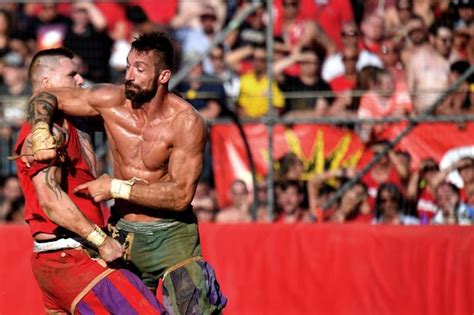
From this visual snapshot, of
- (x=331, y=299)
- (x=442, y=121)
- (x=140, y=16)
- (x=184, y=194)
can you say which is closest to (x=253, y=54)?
(x=140, y=16)

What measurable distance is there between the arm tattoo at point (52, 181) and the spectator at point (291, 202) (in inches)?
198

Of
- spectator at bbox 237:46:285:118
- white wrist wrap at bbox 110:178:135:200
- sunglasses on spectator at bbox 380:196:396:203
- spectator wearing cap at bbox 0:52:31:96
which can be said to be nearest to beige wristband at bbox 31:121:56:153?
white wrist wrap at bbox 110:178:135:200

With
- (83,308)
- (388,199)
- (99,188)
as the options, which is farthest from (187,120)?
(388,199)

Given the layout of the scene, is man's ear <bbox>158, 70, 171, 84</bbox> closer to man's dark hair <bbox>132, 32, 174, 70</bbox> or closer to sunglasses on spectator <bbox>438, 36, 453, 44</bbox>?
man's dark hair <bbox>132, 32, 174, 70</bbox>

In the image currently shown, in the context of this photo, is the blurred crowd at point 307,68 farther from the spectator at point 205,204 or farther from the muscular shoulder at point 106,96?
the muscular shoulder at point 106,96

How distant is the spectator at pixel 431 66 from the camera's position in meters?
11.4

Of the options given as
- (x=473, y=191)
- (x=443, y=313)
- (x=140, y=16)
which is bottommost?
(x=443, y=313)

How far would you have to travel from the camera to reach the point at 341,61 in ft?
38.4

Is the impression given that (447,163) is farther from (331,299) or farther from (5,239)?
(5,239)

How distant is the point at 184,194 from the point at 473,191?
4493 mm

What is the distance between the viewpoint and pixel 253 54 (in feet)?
39.7

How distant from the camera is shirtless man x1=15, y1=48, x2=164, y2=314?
6.60 metres

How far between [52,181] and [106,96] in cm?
78

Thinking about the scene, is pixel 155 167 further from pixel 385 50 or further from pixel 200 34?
pixel 200 34
